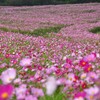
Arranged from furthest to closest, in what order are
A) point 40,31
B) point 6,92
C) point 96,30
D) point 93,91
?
point 96,30
point 40,31
point 93,91
point 6,92

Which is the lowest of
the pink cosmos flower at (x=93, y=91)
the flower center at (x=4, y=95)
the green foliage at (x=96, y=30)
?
the green foliage at (x=96, y=30)

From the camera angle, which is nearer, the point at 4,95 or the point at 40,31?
the point at 4,95

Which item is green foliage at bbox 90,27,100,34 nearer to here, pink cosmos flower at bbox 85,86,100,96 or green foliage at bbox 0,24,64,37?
green foliage at bbox 0,24,64,37

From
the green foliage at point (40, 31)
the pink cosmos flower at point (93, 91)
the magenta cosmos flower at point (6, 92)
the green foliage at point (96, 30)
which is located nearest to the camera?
the magenta cosmos flower at point (6, 92)

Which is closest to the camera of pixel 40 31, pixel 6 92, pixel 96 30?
pixel 6 92

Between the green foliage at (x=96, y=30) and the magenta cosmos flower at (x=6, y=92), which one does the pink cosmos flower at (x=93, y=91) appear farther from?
the green foliage at (x=96, y=30)

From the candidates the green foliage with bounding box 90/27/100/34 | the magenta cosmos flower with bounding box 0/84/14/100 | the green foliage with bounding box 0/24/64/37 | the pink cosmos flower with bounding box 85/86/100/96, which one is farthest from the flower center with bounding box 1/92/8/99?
the green foliage with bounding box 90/27/100/34

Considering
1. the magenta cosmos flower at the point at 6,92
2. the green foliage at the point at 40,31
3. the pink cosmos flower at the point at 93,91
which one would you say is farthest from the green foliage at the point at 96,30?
the magenta cosmos flower at the point at 6,92

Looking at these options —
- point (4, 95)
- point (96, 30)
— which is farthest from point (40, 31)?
point (4, 95)

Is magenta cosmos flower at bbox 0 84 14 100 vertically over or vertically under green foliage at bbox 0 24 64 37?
over

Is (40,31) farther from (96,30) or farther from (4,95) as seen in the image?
(4,95)

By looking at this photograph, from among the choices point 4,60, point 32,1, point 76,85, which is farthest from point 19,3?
point 76,85

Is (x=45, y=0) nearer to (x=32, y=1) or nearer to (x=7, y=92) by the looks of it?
(x=32, y=1)

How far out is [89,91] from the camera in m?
2.16
